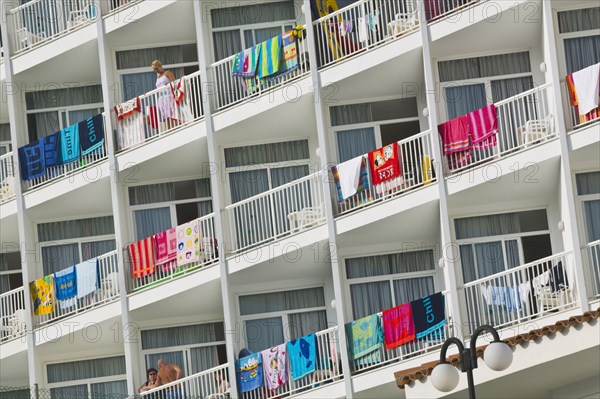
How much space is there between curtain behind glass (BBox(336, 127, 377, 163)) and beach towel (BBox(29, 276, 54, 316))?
24.3ft

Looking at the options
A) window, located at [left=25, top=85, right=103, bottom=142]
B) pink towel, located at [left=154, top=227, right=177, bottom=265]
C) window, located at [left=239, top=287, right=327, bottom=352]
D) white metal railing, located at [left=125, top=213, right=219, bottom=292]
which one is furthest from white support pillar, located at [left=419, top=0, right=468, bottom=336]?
window, located at [left=25, top=85, right=103, bottom=142]

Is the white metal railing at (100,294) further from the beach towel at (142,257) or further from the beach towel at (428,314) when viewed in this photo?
the beach towel at (428,314)

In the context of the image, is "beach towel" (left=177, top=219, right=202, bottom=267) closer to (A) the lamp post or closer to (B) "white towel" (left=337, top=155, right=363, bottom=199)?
(B) "white towel" (left=337, top=155, right=363, bottom=199)

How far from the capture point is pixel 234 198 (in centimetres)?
4341

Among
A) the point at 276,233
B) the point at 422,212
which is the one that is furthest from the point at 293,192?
the point at 422,212

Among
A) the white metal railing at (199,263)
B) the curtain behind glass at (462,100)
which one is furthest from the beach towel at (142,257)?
the curtain behind glass at (462,100)

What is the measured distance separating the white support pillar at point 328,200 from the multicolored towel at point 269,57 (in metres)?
0.83

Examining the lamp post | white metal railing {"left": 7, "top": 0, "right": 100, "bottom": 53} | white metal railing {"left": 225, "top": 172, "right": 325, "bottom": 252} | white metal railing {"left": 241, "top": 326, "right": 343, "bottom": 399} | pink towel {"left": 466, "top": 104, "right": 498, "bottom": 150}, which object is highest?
white metal railing {"left": 7, "top": 0, "right": 100, "bottom": 53}

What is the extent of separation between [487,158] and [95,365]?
11.1m

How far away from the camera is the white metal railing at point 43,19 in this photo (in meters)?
45.7

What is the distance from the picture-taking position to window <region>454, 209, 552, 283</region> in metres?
40.2

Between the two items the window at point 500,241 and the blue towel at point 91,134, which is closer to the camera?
the window at point 500,241

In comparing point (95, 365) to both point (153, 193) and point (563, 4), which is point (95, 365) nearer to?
point (153, 193)

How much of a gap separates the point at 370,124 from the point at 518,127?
13.9ft
